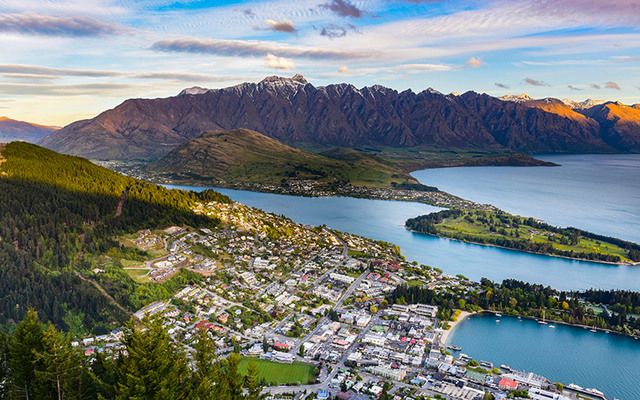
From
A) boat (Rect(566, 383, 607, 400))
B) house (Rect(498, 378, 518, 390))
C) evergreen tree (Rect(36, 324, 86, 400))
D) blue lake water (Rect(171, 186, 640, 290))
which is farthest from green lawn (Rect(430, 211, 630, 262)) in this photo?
evergreen tree (Rect(36, 324, 86, 400))

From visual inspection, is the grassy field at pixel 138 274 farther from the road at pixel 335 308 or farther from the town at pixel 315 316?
the road at pixel 335 308

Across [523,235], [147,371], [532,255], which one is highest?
[147,371]

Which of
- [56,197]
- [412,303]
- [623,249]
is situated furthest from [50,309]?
[623,249]

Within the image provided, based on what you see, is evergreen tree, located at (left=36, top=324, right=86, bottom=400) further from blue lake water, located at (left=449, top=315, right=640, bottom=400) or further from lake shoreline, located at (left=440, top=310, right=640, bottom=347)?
blue lake water, located at (left=449, top=315, right=640, bottom=400)

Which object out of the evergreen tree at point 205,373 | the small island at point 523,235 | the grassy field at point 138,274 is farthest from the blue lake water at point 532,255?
the grassy field at point 138,274

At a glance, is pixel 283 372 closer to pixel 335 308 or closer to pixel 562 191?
pixel 335 308

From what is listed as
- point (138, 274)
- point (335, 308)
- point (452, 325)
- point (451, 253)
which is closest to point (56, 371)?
point (335, 308)
